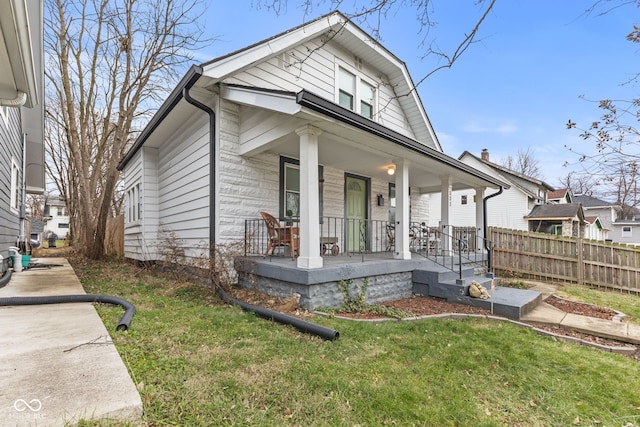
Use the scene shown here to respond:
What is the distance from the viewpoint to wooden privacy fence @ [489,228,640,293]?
25.4 feet

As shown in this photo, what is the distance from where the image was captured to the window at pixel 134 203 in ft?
29.7

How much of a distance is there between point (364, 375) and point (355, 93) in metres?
7.10

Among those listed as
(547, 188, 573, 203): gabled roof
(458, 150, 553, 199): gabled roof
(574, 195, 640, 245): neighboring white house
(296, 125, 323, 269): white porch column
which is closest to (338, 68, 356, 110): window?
(296, 125, 323, 269): white porch column

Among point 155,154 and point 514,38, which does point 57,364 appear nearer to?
point 514,38

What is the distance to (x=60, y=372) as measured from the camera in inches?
81.9

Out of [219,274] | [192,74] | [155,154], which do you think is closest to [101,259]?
[155,154]

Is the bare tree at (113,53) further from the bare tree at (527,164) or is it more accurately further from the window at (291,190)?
the bare tree at (527,164)

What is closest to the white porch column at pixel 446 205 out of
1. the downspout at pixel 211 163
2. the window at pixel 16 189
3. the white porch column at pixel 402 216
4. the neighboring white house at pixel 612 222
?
the white porch column at pixel 402 216

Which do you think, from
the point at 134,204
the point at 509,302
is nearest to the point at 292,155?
→ the point at 509,302

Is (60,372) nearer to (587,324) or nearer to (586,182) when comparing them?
(587,324)

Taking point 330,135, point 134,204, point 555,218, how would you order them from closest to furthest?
point 330,135, point 134,204, point 555,218

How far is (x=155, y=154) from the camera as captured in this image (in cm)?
878

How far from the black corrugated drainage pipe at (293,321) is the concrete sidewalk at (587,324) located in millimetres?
3249

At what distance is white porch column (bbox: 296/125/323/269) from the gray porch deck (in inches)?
7.6
